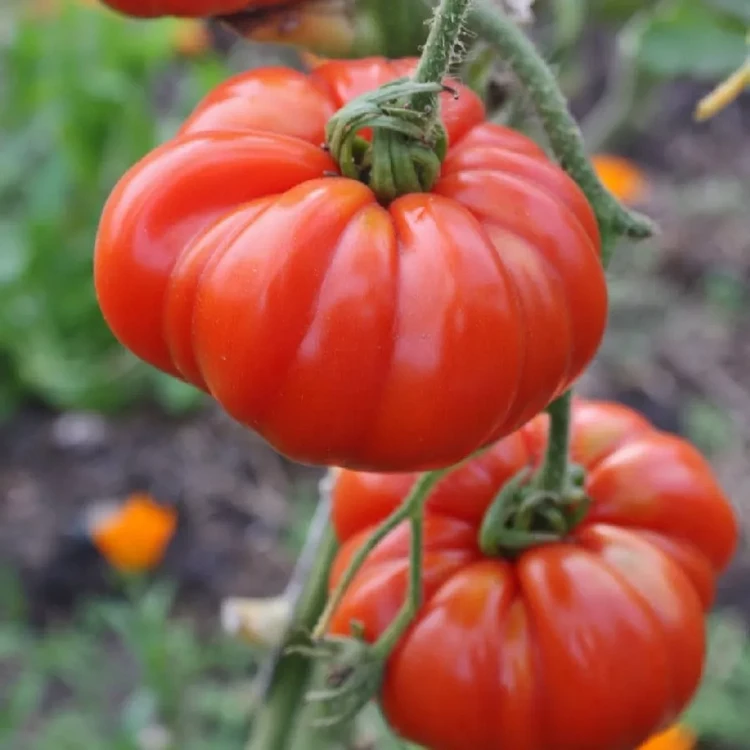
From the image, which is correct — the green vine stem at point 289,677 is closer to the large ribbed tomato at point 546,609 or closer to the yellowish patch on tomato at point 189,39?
the large ribbed tomato at point 546,609

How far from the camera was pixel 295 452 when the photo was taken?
0.55 metres

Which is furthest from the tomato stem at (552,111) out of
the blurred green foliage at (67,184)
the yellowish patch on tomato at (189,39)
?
the yellowish patch on tomato at (189,39)

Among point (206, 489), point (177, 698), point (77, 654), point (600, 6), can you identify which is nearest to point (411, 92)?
point (600, 6)

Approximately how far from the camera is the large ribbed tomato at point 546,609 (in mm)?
718

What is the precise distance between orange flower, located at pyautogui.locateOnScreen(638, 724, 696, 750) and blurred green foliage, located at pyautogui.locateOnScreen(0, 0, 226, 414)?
4.31ft

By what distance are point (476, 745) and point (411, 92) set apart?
44 cm

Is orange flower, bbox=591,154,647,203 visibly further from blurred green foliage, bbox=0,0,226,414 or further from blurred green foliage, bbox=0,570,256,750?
blurred green foliage, bbox=0,570,256,750

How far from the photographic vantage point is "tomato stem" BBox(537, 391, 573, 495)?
0.73m

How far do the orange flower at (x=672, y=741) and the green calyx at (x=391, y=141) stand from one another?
103 cm

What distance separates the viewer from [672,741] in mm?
1477

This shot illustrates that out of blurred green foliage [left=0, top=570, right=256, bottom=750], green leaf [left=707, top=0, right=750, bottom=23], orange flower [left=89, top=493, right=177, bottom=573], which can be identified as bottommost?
blurred green foliage [left=0, top=570, right=256, bottom=750]

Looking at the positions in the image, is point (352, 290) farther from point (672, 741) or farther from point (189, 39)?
point (189, 39)

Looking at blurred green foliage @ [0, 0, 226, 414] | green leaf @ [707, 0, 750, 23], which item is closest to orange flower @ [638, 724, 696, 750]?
green leaf @ [707, 0, 750, 23]

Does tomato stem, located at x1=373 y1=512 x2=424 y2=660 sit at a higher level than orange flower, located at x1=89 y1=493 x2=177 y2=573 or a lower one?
higher
